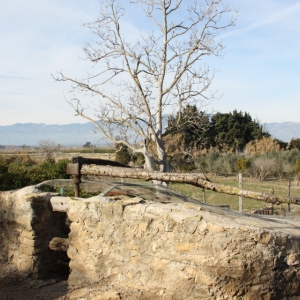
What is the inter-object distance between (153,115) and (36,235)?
747cm

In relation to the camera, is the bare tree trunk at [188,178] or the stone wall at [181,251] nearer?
the stone wall at [181,251]

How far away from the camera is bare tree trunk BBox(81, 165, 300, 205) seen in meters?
4.48

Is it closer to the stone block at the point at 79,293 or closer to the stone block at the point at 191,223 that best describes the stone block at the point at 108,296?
the stone block at the point at 79,293

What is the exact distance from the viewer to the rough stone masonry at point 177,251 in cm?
426

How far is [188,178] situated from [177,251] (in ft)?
2.95

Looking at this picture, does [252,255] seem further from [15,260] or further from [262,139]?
[262,139]

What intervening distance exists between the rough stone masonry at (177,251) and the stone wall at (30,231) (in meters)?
0.04

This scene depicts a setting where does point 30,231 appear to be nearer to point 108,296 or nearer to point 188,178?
point 108,296

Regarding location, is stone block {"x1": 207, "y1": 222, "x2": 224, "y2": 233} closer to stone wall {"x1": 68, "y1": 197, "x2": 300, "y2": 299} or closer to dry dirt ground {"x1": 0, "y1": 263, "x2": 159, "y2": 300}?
stone wall {"x1": 68, "y1": 197, "x2": 300, "y2": 299}

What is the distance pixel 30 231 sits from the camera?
581cm

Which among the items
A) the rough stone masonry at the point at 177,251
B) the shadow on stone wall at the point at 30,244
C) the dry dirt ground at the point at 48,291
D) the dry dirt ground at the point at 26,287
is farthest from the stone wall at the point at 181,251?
the shadow on stone wall at the point at 30,244

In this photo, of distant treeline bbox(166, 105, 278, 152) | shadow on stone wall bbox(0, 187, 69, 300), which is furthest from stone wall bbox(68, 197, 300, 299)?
distant treeline bbox(166, 105, 278, 152)

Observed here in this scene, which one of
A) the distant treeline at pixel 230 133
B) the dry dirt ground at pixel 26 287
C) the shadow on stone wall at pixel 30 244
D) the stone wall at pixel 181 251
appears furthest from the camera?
the distant treeline at pixel 230 133

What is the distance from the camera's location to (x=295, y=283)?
4.35 m
